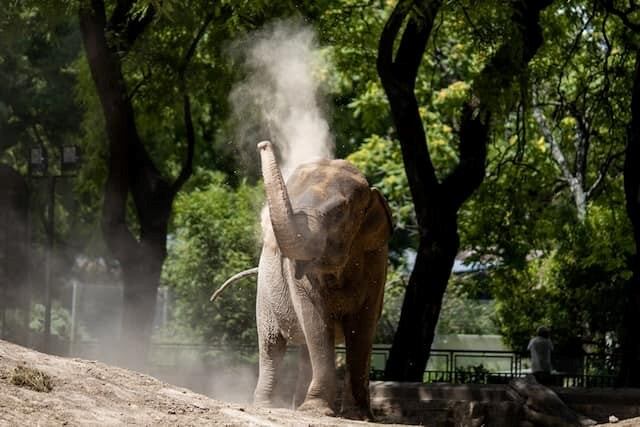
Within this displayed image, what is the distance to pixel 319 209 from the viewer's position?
1145 cm

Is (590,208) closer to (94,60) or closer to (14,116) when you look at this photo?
(94,60)

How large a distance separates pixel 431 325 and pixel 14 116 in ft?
69.0

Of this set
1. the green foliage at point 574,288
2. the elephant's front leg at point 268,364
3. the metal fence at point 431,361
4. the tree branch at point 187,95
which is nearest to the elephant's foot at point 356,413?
the elephant's front leg at point 268,364

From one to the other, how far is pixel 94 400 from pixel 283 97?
8.33m

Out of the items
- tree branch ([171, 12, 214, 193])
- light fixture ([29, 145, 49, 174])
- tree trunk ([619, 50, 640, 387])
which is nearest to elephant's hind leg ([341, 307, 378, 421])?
tree trunk ([619, 50, 640, 387])

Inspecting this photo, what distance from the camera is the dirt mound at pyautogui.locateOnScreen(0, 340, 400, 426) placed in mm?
8312

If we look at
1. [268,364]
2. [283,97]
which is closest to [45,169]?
[283,97]

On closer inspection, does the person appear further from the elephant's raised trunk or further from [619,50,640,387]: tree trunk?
the elephant's raised trunk

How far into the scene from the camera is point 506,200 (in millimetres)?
23734

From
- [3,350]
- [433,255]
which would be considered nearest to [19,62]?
[433,255]

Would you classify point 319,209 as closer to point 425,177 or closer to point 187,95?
point 425,177

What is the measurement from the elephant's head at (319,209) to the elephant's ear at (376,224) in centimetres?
1

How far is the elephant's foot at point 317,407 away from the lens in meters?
11.9

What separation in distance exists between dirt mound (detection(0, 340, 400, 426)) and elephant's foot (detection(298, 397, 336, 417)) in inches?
51.6
